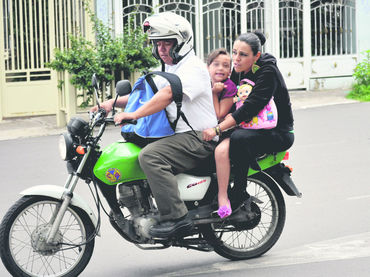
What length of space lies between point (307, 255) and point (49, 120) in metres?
8.85

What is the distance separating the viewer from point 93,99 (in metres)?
13.3

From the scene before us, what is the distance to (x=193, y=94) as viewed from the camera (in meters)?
5.15

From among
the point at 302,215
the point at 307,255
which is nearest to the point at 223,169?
the point at 307,255

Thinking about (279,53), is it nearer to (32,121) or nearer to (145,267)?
(32,121)

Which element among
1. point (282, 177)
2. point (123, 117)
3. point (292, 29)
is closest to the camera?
point (123, 117)

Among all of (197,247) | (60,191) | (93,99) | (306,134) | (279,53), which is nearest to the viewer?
(60,191)

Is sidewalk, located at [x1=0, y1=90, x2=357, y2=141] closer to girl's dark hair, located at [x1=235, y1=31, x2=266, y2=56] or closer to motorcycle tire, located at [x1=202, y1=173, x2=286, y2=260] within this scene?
motorcycle tire, located at [x1=202, y1=173, x2=286, y2=260]

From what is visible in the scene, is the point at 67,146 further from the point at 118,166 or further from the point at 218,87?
the point at 218,87

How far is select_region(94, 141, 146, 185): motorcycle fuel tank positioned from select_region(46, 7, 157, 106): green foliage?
7.31 m

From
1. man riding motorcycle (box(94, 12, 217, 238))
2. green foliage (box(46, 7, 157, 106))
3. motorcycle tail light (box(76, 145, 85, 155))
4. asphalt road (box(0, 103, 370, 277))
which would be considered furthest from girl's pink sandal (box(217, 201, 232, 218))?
green foliage (box(46, 7, 157, 106))

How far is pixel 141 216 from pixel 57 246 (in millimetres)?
590

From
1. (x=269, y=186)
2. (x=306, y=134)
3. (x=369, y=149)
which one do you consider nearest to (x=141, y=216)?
(x=269, y=186)

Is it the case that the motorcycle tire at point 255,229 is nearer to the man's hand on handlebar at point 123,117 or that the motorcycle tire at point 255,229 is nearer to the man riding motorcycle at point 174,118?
the man riding motorcycle at point 174,118

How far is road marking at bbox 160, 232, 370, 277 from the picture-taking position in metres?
5.60
